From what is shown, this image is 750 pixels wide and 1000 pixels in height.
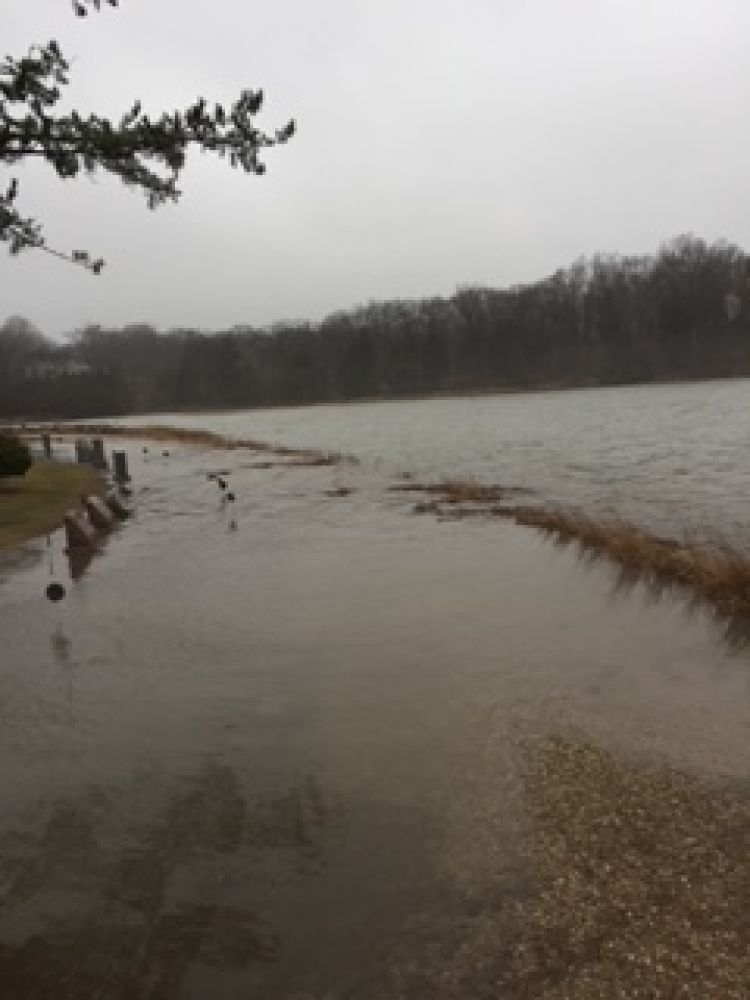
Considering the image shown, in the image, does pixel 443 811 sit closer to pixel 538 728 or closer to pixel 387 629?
pixel 538 728

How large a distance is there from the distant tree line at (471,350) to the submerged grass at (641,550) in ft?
342

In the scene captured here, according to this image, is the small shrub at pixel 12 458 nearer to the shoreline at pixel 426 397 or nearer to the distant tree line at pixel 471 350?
the shoreline at pixel 426 397

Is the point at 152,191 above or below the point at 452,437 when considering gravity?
above

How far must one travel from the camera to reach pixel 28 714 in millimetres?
9414

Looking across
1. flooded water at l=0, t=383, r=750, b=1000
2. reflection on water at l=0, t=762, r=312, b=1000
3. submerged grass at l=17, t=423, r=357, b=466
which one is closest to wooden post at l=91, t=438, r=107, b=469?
submerged grass at l=17, t=423, r=357, b=466

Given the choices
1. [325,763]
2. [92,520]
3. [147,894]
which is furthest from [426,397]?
[147,894]

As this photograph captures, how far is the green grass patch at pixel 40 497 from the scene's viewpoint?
21.8 metres

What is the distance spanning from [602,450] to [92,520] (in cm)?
2617

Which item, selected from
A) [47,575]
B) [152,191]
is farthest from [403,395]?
[152,191]

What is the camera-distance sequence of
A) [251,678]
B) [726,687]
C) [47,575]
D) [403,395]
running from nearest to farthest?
[726,687], [251,678], [47,575], [403,395]

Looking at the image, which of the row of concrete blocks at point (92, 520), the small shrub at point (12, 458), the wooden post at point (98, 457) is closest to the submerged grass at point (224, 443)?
the wooden post at point (98, 457)

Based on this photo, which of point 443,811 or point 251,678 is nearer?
point 443,811

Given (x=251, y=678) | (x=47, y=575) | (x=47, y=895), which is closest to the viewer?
(x=47, y=895)

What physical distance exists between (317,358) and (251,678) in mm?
149230
